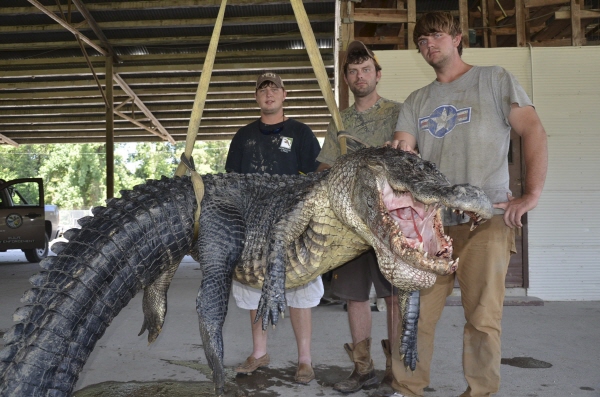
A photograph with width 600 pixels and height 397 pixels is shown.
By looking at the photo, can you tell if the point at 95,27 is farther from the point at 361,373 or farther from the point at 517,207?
the point at 517,207

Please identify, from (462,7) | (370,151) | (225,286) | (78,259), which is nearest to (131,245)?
(78,259)

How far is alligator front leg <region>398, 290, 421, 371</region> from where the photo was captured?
2.65m

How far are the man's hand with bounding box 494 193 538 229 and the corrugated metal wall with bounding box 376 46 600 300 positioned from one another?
415 centimetres

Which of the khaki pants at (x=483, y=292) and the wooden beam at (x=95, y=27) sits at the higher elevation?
the wooden beam at (x=95, y=27)

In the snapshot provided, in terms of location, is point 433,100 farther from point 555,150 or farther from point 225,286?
point 555,150

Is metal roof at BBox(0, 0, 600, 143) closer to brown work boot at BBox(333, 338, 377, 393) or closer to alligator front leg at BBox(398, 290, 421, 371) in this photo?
brown work boot at BBox(333, 338, 377, 393)

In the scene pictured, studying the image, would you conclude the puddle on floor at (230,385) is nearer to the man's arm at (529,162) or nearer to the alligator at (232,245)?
the alligator at (232,245)

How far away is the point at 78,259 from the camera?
2320mm

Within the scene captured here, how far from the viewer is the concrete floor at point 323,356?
136 inches

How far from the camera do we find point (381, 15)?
6695mm

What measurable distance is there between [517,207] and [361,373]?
5.27 feet

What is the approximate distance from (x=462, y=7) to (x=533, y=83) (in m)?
1.25

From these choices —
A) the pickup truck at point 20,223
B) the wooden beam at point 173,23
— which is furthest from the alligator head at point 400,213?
the pickup truck at point 20,223

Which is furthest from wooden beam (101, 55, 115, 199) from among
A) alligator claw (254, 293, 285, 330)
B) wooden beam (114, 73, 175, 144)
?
alligator claw (254, 293, 285, 330)
